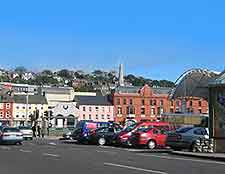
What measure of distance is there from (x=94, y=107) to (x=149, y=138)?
435 feet

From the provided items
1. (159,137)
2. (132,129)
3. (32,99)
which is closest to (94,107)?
(32,99)

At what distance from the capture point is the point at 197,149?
94.3ft

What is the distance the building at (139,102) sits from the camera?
159 m

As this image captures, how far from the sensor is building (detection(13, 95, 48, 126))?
164925mm

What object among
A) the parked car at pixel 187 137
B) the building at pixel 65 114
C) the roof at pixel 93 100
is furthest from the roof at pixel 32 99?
the parked car at pixel 187 137

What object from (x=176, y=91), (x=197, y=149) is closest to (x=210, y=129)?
(x=197, y=149)

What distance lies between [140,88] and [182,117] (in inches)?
3838

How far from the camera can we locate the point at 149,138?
34.6 meters

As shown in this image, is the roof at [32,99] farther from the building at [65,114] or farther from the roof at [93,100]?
the building at [65,114]

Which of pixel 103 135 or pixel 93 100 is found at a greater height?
pixel 93 100

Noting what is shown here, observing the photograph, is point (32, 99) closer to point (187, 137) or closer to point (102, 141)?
point (102, 141)

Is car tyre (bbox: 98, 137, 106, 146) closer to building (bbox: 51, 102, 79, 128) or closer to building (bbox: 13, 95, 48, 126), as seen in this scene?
building (bbox: 51, 102, 79, 128)

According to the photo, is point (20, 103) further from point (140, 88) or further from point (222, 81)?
point (222, 81)

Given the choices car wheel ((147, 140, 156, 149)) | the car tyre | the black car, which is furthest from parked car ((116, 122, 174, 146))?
the car tyre
